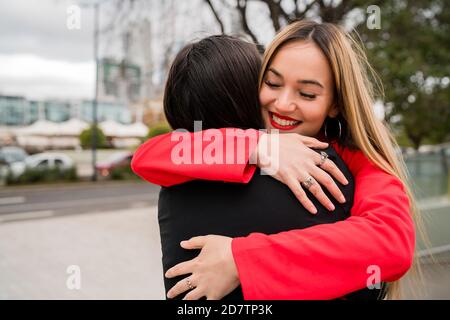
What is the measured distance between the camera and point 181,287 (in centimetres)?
109

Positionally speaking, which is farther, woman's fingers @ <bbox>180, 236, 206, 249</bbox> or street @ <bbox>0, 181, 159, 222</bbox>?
street @ <bbox>0, 181, 159, 222</bbox>

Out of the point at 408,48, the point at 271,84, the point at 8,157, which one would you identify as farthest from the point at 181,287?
the point at 8,157

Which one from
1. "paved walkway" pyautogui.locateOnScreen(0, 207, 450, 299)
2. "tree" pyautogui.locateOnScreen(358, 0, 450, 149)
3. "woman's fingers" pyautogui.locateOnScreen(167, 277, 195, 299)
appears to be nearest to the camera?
"woman's fingers" pyautogui.locateOnScreen(167, 277, 195, 299)

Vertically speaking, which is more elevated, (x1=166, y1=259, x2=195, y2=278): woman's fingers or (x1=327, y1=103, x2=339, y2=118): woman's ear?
(x1=327, y1=103, x2=339, y2=118): woman's ear

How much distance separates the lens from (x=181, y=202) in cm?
110

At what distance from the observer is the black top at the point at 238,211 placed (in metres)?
1.02

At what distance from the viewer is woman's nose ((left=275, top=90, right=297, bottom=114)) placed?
3.89ft

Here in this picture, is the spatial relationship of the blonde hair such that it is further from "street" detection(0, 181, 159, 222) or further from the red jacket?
"street" detection(0, 181, 159, 222)

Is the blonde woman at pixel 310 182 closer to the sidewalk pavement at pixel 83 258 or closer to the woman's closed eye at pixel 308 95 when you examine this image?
the woman's closed eye at pixel 308 95

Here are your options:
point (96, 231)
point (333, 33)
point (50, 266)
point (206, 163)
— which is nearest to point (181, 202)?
point (206, 163)

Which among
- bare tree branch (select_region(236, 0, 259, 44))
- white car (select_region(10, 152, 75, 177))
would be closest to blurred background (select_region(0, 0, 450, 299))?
bare tree branch (select_region(236, 0, 259, 44))

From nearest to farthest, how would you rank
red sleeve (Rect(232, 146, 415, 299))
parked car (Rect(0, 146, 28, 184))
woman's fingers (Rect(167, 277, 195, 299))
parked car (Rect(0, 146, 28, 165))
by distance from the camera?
1. red sleeve (Rect(232, 146, 415, 299))
2. woman's fingers (Rect(167, 277, 195, 299))
3. parked car (Rect(0, 146, 28, 184))
4. parked car (Rect(0, 146, 28, 165))

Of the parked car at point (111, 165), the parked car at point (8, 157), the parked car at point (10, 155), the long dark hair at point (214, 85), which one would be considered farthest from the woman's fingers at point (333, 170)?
the parked car at point (10, 155)

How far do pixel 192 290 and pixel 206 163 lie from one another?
0.29 m
